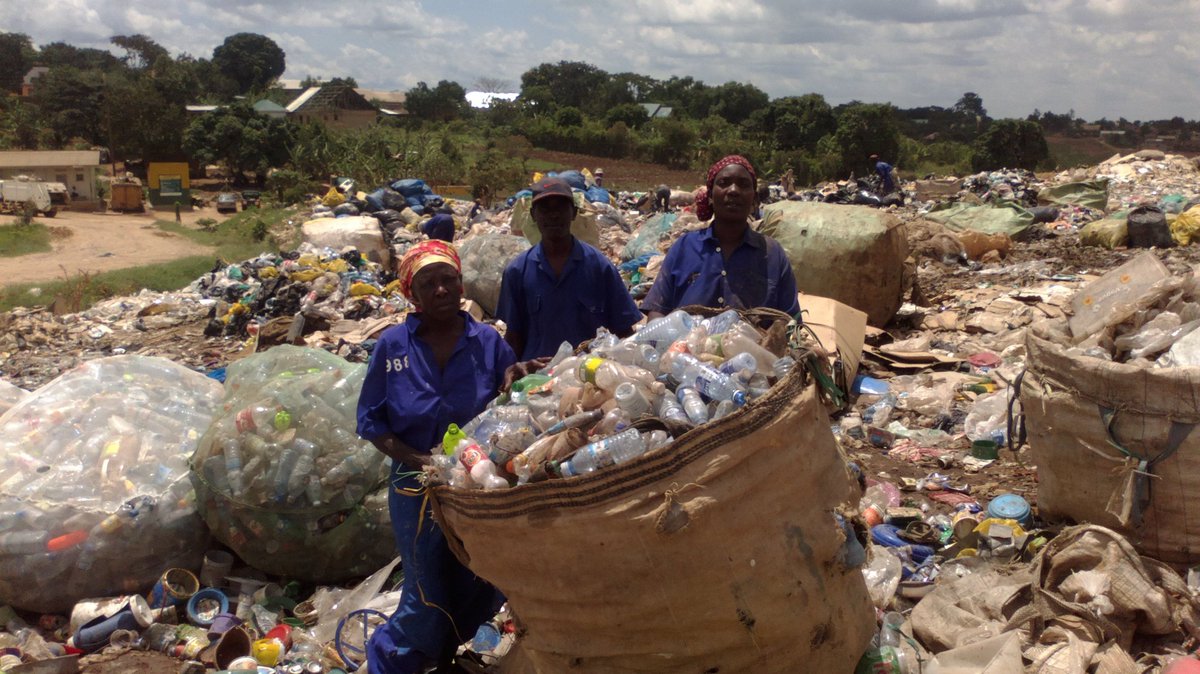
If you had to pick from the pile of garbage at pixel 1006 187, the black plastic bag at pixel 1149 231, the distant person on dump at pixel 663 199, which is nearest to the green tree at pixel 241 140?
the distant person on dump at pixel 663 199

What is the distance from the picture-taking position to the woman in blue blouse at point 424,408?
8.52 feet

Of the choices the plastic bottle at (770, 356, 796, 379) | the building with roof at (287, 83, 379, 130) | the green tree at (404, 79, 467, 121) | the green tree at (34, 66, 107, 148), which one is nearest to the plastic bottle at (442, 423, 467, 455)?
the plastic bottle at (770, 356, 796, 379)

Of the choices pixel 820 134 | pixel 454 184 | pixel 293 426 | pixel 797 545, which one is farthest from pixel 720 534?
pixel 820 134

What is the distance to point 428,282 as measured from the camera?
8.56 ft

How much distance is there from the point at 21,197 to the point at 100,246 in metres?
5.40

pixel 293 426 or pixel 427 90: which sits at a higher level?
pixel 427 90

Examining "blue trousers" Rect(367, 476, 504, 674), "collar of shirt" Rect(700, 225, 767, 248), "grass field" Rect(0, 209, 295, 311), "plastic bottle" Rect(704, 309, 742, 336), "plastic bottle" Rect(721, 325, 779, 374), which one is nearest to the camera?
"plastic bottle" Rect(721, 325, 779, 374)

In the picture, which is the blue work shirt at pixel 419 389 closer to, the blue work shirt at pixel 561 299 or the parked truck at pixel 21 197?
the blue work shirt at pixel 561 299

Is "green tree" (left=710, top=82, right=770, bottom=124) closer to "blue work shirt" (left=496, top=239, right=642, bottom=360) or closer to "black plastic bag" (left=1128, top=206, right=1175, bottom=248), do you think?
"black plastic bag" (left=1128, top=206, right=1175, bottom=248)

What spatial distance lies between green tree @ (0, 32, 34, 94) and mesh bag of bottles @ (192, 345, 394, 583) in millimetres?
63678

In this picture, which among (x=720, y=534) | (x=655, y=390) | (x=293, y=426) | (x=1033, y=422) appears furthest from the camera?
(x=293, y=426)

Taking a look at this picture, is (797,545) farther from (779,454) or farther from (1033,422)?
(1033,422)

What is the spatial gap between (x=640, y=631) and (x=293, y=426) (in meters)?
2.06

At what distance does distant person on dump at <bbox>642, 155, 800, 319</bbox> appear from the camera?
3.13 m
